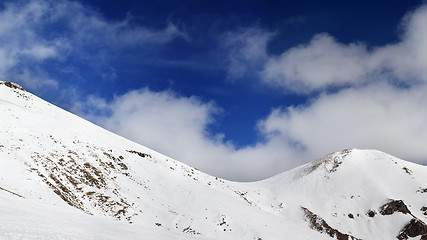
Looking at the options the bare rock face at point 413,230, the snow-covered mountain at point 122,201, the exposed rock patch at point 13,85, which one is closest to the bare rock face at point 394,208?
the snow-covered mountain at point 122,201

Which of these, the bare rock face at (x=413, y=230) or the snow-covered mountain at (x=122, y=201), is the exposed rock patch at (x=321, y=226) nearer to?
the snow-covered mountain at (x=122, y=201)

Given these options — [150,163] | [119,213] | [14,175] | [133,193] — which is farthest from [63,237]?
[150,163]

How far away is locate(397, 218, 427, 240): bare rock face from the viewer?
274ft

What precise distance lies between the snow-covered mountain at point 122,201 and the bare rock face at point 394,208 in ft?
0.93

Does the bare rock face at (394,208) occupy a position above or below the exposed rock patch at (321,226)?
above

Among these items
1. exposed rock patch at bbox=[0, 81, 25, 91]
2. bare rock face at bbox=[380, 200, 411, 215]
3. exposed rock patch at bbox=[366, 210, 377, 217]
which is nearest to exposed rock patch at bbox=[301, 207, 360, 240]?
exposed rock patch at bbox=[366, 210, 377, 217]

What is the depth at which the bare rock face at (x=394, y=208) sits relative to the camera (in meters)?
92.3

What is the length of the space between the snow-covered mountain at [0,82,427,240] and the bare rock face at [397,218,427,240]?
10.1 inches

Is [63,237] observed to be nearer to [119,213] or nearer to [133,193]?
[119,213]

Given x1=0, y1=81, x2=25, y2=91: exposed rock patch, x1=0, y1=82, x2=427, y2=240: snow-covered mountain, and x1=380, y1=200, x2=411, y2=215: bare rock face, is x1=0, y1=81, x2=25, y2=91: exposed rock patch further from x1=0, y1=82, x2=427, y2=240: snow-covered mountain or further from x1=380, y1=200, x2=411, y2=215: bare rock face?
x1=380, y1=200, x2=411, y2=215: bare rock face

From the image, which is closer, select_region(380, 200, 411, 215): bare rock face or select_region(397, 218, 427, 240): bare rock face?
select_region(397, 218, 427, 240): bare rock face

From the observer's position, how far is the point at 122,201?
38.1 metres

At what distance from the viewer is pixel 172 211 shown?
43250mm

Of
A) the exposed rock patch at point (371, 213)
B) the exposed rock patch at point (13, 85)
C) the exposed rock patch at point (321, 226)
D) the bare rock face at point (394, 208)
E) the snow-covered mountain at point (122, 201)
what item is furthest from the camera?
the exposed rock patch at point (371, 213)
